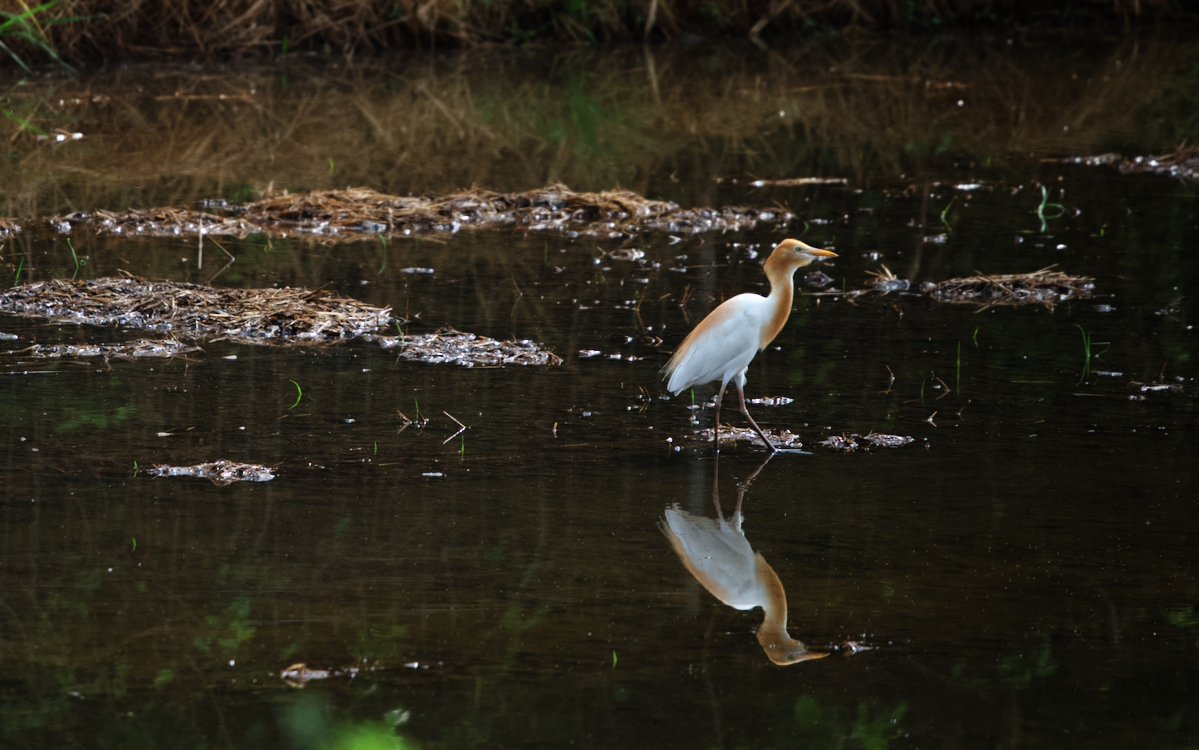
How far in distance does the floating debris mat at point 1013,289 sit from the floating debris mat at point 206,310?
2.88 m

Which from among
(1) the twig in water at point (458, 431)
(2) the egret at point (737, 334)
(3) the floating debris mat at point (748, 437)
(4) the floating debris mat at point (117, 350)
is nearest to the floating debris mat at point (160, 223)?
(4) the floating debris mat at point (117, 350)

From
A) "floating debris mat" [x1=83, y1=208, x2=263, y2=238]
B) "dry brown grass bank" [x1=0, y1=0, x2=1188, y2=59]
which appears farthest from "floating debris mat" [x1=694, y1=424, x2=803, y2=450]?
"dry brown grass bank" [x1=0, y1=0, x2=1188, y2=59]

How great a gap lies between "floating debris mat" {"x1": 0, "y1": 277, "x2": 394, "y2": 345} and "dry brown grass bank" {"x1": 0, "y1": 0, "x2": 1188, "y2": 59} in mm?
7757

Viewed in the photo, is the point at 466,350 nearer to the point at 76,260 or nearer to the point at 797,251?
the point at 797,251

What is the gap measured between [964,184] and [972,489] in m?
5.47

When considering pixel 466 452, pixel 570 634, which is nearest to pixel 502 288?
pixel 466 452

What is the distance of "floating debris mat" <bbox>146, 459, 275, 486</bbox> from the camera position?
4.34 meters

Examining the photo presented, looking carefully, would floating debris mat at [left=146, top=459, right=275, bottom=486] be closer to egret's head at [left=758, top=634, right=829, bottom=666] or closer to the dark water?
the dark water

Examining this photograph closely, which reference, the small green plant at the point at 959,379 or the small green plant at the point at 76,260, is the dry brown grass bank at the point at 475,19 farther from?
the small green plant at the point at 959,379

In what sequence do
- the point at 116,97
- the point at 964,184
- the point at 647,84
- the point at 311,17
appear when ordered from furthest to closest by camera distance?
the point at 311,17 < the point at 647,84 < the point at 116,97 < the point at 964,184

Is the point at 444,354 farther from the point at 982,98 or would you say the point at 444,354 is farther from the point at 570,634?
the point at 982,98

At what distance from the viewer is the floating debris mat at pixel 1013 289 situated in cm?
669

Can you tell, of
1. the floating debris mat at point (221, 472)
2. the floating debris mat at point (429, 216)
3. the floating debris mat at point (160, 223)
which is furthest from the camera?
the floating debris mat at point (429, 216)

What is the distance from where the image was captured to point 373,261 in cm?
734
